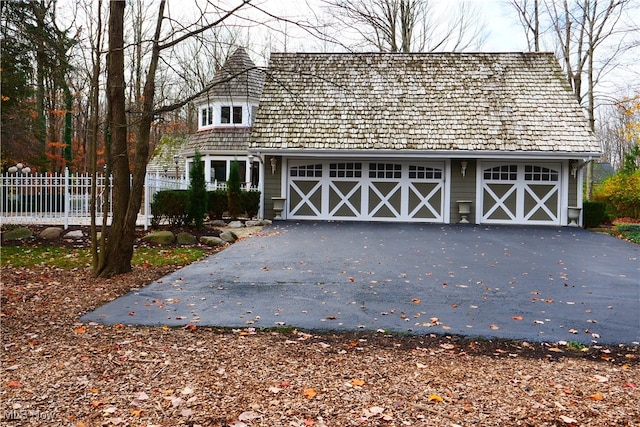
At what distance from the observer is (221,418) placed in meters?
2.85

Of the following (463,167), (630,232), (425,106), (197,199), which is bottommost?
(630,232)

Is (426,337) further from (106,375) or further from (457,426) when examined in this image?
(106,375)

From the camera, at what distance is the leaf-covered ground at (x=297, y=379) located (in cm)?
290

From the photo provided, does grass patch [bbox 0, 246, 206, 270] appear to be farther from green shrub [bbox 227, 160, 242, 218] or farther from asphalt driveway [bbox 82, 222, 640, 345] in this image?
green shrub [bbox 227, 160, 242, 218]

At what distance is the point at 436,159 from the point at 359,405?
555 inches

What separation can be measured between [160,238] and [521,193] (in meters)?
11.4

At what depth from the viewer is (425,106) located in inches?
668

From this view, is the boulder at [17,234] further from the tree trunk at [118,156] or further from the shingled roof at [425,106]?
the shingled roof at [425,106]

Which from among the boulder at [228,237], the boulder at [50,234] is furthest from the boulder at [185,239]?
the boulder at [50,234]

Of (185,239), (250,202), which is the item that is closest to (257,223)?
(250,202)

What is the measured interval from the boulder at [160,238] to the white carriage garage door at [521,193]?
1011 centimetres

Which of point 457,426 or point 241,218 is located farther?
point 241,218

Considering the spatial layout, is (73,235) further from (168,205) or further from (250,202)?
(250,202)

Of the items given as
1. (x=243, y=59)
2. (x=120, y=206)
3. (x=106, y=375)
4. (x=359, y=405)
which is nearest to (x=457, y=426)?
(x=359, y=405)
